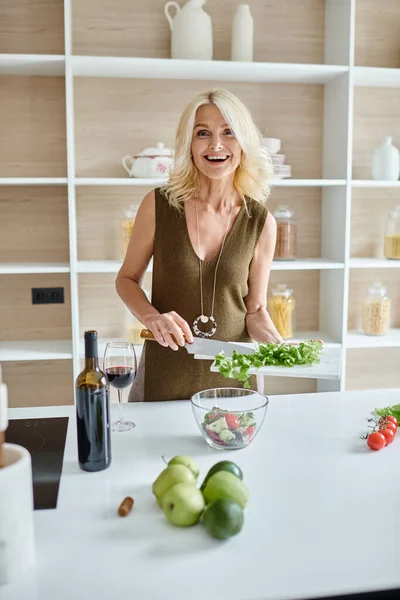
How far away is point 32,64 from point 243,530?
219 cm

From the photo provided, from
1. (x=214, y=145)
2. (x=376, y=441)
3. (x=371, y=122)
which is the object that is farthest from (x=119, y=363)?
(x=371, y=122)

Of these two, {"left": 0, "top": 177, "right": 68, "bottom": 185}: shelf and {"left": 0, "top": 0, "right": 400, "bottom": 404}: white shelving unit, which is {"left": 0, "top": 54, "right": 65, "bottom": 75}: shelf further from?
{"left": 0, "top": 177, "right": 68, "bottom": 185}: shelf

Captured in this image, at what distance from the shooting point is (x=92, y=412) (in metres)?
1.06

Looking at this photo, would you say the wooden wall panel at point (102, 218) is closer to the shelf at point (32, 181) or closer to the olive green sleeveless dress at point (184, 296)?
the shelf at point (32, 181)

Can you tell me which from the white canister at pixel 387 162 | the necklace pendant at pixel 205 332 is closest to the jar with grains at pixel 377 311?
the white canister at pixel 387 162

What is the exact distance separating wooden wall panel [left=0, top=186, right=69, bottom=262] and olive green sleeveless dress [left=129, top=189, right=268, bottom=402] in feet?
3.62

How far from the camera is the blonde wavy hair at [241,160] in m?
1.76

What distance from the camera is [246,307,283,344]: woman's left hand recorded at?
69.9 inches

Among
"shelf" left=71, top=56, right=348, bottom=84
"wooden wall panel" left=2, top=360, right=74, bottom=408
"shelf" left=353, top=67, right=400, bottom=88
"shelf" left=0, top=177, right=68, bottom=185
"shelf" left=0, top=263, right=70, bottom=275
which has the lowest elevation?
"wooden wall panel" left=2, top=360, right=74, bottom=408

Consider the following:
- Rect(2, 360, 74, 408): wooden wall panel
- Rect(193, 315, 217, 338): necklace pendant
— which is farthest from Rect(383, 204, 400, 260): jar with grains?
Rect(2, 360, 74, 408): wooden wall panel

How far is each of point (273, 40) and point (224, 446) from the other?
2269 millimetres

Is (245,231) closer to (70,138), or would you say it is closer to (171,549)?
(70,138)

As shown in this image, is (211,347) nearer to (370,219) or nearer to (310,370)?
(310,370)

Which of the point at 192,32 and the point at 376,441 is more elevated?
the point at 192,32
